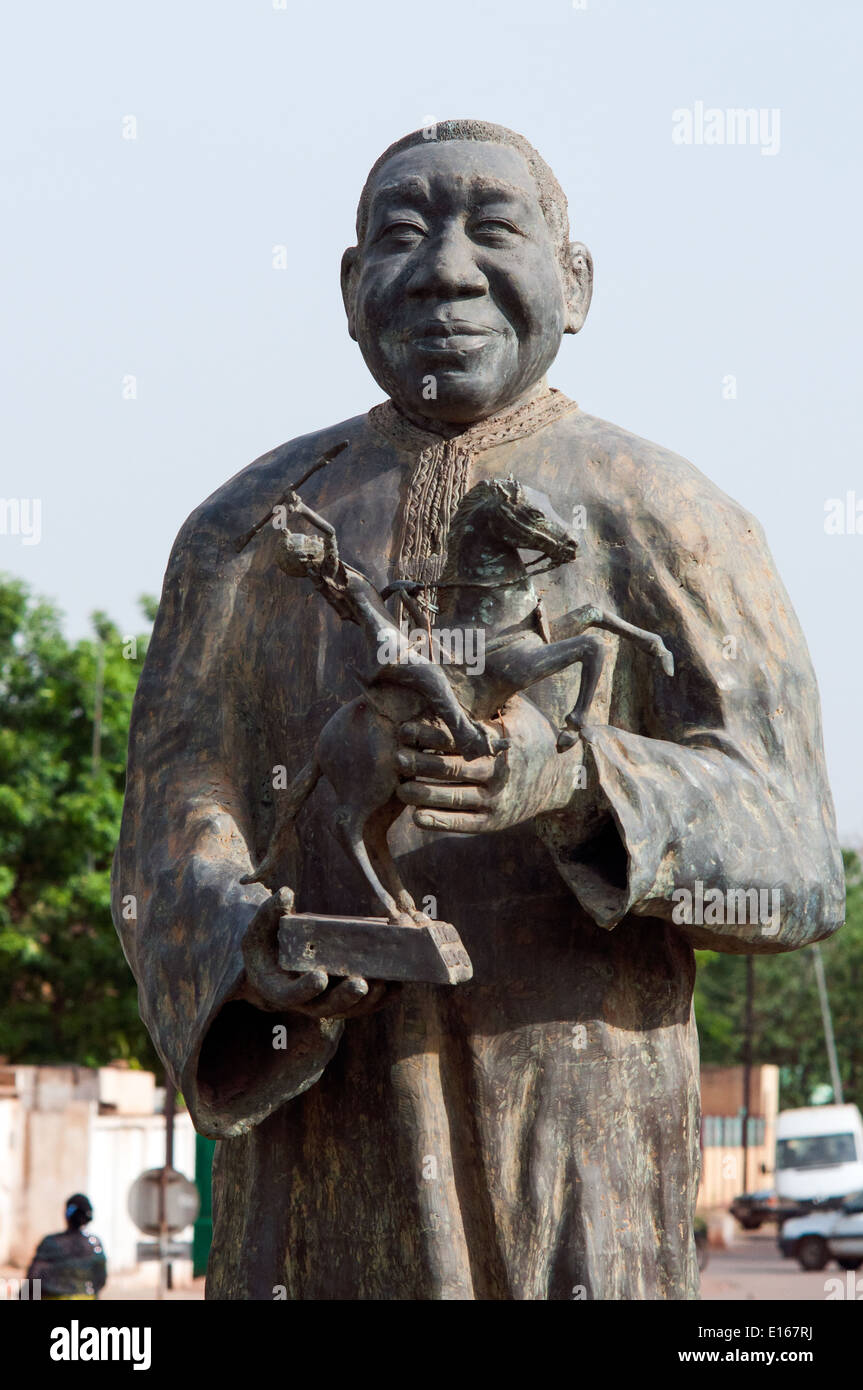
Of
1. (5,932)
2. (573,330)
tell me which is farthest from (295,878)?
(5,932)

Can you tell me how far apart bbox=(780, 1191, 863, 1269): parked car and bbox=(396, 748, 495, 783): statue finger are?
Answer: 28.7 meters

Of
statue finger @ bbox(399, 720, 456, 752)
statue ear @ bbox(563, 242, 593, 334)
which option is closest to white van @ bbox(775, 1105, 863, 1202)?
statue ear @ bbox(563, 242, 593, 334)

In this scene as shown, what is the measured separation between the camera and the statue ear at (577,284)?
502cm

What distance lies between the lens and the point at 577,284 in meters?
5.05

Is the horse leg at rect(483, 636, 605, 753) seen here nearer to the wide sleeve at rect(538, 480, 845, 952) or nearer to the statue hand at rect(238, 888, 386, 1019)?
the wide sleeve at rect(538, 480, 845, 952)

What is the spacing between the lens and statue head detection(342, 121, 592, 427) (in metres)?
4.67

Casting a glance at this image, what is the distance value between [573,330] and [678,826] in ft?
4.71

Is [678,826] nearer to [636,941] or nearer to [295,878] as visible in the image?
[636,941]

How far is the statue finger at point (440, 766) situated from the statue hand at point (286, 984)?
0.33m

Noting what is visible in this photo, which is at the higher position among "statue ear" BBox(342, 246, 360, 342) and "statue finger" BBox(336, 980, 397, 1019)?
"statue ear" BBox(342, 246, 360, 342)

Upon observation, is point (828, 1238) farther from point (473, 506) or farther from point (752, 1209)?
point (473, 506)

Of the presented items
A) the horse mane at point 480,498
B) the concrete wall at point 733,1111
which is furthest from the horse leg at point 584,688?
the concrete wall at point 733,1111

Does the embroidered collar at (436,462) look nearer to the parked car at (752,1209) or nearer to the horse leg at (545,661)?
the horse leg at (545,661)

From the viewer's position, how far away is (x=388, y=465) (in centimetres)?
482
